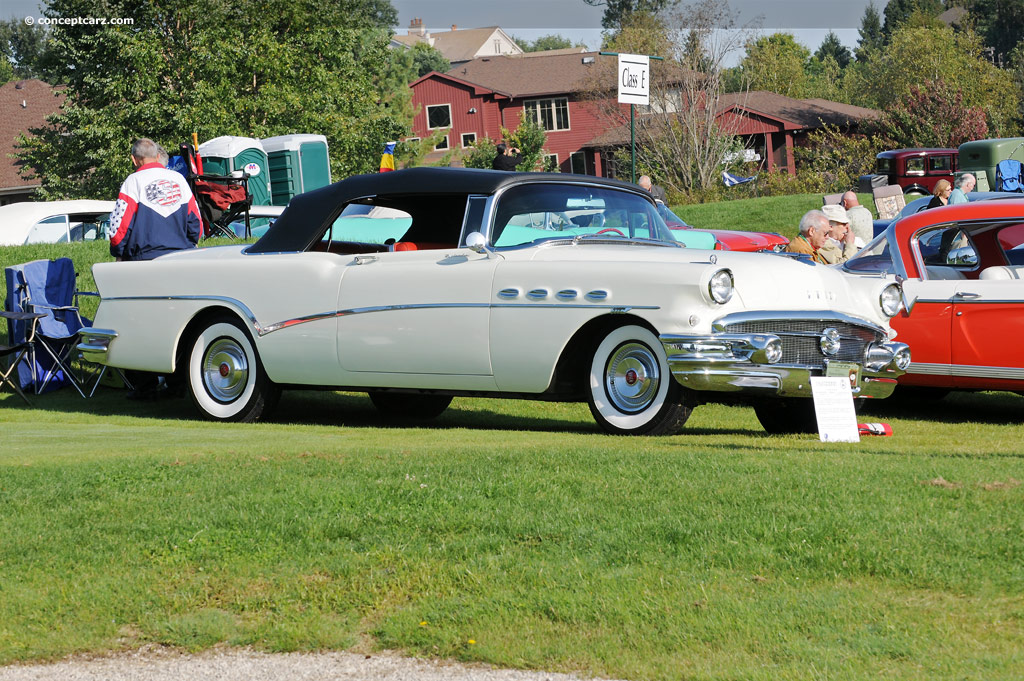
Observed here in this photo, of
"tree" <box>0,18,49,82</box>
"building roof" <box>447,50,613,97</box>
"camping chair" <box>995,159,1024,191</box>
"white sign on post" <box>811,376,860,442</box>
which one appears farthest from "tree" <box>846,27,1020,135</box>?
"tree" <box>0,18,49,82</box>

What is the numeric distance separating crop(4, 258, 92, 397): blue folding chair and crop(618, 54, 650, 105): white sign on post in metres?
10.2

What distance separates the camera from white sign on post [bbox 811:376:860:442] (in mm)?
6895

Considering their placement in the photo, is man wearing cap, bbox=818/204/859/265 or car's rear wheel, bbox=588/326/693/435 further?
man wearing cap, bbox=818/204/859/265

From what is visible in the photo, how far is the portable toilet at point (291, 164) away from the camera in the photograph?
2292 cm

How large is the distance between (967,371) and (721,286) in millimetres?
2619

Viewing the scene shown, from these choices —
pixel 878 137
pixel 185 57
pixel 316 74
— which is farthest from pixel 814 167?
pixel 185 57

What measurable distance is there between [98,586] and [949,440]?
510cm

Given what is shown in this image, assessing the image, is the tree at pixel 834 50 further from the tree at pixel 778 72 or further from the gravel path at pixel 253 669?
the gravel path at pixel 253 669

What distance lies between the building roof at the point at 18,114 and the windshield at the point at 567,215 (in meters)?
38.4

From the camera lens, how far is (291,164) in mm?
22922

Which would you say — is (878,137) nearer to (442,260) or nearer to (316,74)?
(316,74)

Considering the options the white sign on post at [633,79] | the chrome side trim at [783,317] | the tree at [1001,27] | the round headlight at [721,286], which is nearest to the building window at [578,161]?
the tree at [1001,27]

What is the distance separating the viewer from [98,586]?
181 inches

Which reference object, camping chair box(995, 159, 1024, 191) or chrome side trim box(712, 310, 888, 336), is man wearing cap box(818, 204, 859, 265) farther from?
camping chair box(995, 159, 1024, 191)
